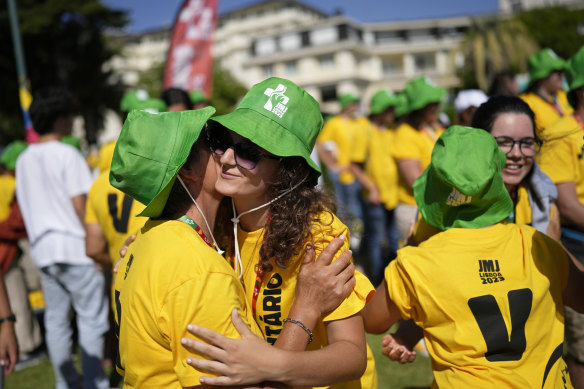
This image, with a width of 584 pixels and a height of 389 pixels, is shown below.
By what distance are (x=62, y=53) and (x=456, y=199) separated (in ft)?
114

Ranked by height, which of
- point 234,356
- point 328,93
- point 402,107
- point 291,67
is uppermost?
point 234,356

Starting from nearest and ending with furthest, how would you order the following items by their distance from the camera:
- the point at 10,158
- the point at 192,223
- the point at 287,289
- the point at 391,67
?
1. the point at 192,223
2. the point at 287,289
3. the point at 10,158
4. the point at 391,67

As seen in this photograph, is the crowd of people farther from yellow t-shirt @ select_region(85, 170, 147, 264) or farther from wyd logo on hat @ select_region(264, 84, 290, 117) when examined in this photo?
yellow t-shirt @ select_region(85, 170, 147, 264)

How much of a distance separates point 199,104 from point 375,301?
5.18 m

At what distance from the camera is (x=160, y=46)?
10050 cm

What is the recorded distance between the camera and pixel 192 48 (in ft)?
32.0

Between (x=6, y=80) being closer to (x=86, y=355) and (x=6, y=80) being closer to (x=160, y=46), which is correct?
(x=86, y=355)

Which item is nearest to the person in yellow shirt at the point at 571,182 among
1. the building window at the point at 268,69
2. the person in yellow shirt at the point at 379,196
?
the person in yellow shirt at the point at 379,196

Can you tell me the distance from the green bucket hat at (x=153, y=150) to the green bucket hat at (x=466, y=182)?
0.99m

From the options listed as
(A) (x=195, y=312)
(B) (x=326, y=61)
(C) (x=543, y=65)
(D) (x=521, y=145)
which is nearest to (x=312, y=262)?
(A) (x=195, y=312)

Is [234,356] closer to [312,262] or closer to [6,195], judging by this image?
[312,262]

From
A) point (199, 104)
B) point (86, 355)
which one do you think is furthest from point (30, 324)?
point (199, 104)

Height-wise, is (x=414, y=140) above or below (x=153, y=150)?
below

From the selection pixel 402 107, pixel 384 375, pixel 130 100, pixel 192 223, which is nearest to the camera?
pixel 192 223
